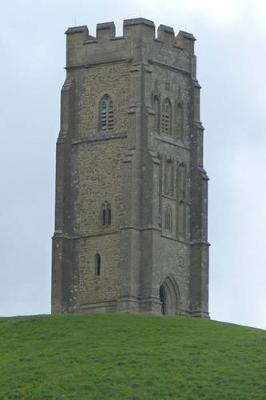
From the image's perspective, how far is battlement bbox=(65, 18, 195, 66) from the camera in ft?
441

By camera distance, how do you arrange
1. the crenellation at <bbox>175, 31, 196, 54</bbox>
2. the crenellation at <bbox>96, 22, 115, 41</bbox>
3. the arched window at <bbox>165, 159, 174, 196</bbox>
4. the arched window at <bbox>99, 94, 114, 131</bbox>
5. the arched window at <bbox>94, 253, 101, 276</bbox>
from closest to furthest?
1. the arched window at <bbox>94, 253, 101, 276</bbox>
2. the arched window at <bbox>165, 159, 174, 196</bbox>
3. the arched window at <bbox>99, 94, 114, 131</bbox>
4. the crenellation at <bbox>96, 22, 115, 41</bbox>
5. the crenellation at <bbox>175, 31, 196, 54</bbox>

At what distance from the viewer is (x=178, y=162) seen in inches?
5315

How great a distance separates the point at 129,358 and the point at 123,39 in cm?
3391

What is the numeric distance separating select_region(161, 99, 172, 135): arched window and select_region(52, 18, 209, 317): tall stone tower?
0.05 m

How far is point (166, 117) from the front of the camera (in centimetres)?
13500

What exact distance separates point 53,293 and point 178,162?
9114 millimetres

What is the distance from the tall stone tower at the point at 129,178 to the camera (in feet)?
434

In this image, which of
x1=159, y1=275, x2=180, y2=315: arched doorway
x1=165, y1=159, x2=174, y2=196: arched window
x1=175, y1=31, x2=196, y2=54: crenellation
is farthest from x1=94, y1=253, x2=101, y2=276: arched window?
x1=175, y1=31, x2=196, y2=54: crenellation

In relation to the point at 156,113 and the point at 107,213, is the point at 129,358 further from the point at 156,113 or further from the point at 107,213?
the point at 156,113

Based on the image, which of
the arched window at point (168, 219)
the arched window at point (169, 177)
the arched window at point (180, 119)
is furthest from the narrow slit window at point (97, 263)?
the arched window at point (180, 119)

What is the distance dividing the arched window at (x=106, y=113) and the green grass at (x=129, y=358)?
20.0 metres

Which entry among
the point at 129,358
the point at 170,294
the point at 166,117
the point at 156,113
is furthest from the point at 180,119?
the point at 129,358

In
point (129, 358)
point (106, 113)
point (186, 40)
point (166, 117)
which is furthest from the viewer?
point (186, 40)

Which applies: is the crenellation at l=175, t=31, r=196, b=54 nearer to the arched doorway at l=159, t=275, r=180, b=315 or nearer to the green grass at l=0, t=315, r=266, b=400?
the arched doorway at l=159, t=275, r=180, b=315
